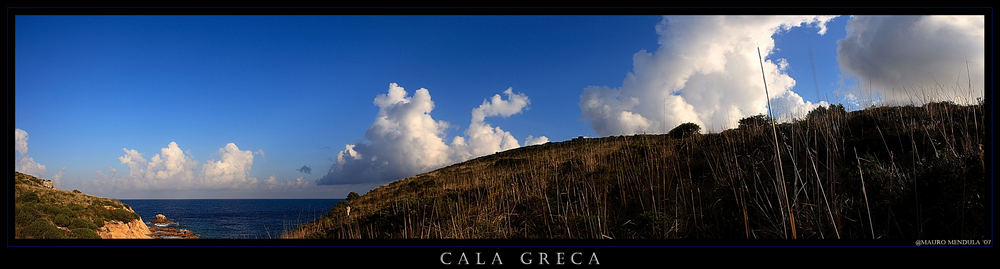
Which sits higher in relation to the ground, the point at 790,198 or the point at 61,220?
the point at 790,198

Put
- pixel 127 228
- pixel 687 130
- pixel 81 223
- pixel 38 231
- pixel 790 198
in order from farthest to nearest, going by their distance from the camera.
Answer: pixel 127 228, pixel 687 130, pixel 81 223, pixel 38 231, pixel 790 198

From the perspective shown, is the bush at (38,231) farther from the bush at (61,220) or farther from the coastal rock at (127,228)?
the coastal rock at (127,228)

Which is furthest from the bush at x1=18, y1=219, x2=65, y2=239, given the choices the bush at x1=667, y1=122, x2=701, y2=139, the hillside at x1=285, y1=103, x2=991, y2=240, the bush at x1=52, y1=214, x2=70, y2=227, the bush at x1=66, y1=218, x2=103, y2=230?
the bush at x1=667, y1=122, x2=701, y2=139

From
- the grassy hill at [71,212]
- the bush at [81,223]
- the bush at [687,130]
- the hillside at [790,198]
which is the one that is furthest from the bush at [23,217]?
the bush at [687,130]

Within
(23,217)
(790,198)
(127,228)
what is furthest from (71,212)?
(790,198)

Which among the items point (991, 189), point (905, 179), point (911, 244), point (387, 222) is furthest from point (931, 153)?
point (387, 222)

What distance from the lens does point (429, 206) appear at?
5520 millimetres

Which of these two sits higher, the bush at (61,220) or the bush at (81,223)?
the bush at (61,220)

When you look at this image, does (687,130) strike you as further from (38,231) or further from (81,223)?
(81,223)

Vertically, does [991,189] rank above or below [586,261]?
above

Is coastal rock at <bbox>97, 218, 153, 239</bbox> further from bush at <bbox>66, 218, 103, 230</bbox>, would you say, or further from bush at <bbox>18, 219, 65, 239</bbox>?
bush at <bbox>18, 219, 65, 239</bbox>

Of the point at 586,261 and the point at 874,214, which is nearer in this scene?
the point at 586,261
